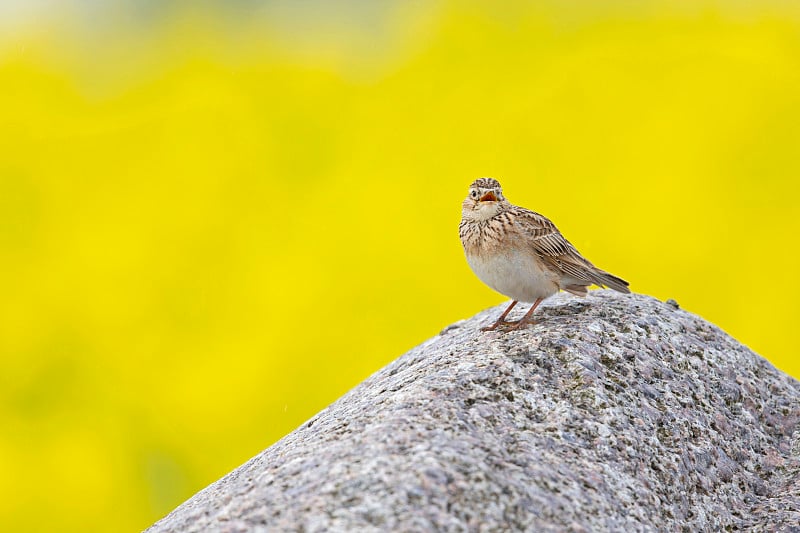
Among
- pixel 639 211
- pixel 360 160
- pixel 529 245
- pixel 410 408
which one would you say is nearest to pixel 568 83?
pixel 639 211

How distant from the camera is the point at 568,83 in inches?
462

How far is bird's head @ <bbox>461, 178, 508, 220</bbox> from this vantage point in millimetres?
→ 5055

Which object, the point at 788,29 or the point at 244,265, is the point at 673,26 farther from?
the point at 244,265

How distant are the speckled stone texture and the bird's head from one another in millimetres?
637

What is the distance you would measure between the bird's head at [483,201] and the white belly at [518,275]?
Result: 0.27 metres

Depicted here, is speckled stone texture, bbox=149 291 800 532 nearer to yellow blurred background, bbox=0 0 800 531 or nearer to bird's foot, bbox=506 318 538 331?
bird's foot, bbox=506 318 538 331

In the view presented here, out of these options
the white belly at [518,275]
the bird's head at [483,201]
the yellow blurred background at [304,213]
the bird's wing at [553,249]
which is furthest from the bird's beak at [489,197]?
the yellow blurred background at [304,213]

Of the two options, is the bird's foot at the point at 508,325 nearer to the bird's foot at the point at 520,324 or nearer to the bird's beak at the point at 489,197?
the bird's foot at the point at 520,324

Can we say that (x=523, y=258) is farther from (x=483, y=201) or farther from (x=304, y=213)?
(x=304, y=213)

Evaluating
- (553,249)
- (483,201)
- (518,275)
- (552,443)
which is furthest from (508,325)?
(552,443)

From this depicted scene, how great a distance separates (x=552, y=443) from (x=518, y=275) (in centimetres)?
152

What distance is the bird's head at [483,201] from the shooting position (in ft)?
16.6

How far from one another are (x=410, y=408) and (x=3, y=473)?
26.9 ft

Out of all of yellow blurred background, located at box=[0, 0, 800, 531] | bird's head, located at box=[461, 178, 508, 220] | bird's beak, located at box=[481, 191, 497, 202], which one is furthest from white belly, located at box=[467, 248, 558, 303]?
yellow blurred background, located at box=[0, 0, 800, 531]
